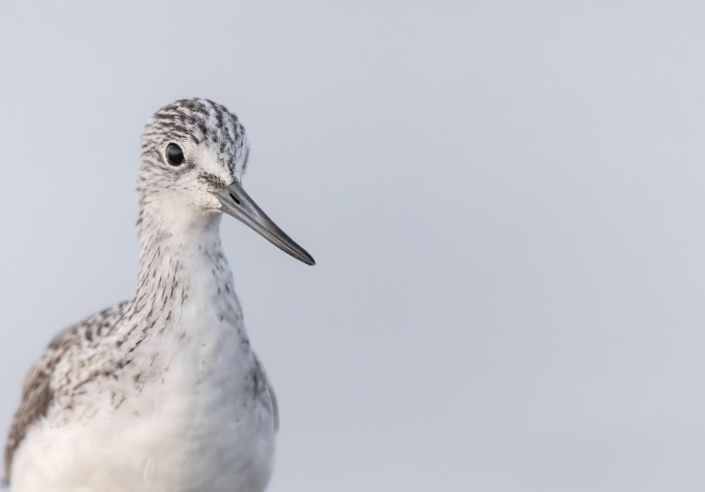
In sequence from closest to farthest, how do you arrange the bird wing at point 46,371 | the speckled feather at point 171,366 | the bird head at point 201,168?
the bird head at point 201,168, the speckled feather at point 171,366, the bird wing at point 46,371

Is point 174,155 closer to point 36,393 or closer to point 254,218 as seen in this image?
point 254,218

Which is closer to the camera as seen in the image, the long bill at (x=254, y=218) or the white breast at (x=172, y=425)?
the long bill at (x=254, y=218)

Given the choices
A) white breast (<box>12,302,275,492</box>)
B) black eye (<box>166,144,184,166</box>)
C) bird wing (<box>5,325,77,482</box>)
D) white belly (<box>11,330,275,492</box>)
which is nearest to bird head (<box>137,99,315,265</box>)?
black eye (<box>166,144,184,166</box>)

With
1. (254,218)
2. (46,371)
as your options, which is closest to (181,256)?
(254,218)

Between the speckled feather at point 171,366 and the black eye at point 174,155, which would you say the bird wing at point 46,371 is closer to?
the speckled feather at point 171,366

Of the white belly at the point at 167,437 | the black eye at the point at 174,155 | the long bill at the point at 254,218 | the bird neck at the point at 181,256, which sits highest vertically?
the black eye at the point at 174,155

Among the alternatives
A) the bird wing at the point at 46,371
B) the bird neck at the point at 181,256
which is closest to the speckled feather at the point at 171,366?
the bird neck at the point at 181,256

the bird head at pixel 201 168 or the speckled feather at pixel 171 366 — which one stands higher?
the bird head at pixel 201 168

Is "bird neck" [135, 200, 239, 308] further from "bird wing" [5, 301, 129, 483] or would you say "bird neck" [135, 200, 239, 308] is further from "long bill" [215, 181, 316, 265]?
"bird wing" [5, 301, 129, 483]
